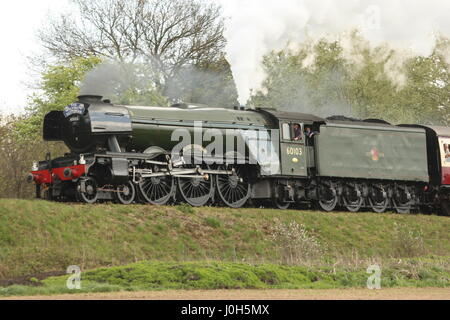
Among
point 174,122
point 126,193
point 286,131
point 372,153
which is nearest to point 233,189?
point 286,131

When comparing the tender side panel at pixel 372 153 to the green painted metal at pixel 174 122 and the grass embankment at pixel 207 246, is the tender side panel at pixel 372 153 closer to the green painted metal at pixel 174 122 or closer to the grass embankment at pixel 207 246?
the grass embankment at pixel 207 246

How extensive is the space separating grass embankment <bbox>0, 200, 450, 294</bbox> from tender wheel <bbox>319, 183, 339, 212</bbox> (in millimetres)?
1644

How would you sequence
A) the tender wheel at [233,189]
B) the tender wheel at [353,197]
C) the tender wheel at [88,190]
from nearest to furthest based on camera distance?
the tender wheel at [88,190] → the tender wheel at [233,189] → the tender wheel at [353,197]

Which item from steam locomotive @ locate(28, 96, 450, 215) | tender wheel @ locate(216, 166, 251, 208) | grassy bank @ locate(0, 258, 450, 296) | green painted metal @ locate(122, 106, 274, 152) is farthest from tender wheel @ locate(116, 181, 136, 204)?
grassy bank @ locate(0, 258, 450, 296)

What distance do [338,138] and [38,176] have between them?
11121 mm

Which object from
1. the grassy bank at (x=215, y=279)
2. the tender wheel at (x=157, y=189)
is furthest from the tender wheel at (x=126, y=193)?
the grassy bank at (x=215, y=279)

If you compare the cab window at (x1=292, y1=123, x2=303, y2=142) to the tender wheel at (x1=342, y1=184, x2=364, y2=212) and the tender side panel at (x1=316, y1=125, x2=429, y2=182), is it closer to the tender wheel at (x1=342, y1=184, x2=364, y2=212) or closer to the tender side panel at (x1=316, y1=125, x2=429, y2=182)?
the tender side panel at (x1=316, y1=125, x2=429, y2=182)

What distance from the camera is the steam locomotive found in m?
23.6

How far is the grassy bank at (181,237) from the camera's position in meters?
19.1

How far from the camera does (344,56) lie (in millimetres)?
51906

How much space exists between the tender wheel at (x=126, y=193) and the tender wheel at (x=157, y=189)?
0.93ft

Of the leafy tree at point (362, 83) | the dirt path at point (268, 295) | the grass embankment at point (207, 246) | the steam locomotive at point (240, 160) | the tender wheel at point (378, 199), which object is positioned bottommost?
the dirt path at point (268, 295)

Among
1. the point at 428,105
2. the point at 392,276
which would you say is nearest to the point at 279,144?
the point at 392,276

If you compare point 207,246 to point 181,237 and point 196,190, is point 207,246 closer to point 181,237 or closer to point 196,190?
point 181,237
